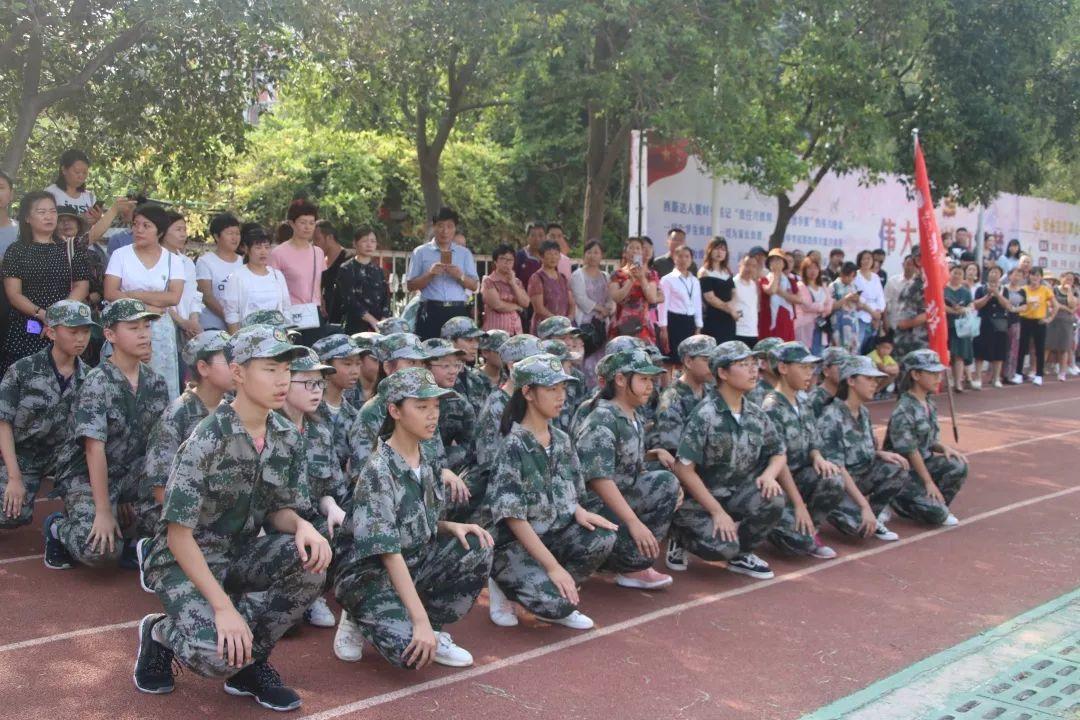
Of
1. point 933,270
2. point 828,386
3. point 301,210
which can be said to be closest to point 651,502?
point 828,386

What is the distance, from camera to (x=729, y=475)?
6492 millimetres

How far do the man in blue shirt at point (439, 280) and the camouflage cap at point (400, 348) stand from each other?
9.18 feet

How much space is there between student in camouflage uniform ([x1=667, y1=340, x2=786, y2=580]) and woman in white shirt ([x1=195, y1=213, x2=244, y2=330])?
345cm

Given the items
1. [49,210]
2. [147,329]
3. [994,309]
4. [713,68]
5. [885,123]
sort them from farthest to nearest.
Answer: [994,309]
[885,123]
[713,68]
[49,210]
[147,329]

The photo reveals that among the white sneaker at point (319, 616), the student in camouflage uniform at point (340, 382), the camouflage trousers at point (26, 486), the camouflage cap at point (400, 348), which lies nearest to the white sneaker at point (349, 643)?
the white sneaker at point (319, 616)

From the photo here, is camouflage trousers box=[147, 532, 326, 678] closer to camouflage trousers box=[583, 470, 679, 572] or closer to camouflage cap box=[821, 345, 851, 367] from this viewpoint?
camouflage trousers box=[583, 470, 679, 572]

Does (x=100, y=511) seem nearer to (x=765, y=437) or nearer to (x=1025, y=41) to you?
(x=765, y=437)

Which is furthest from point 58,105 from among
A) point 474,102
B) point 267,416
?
point 267,416

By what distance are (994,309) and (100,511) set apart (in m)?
13.5

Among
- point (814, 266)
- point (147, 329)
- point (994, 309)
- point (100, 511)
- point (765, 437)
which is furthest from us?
point (994, 309)

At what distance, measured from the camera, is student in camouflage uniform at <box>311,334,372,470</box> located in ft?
20.2

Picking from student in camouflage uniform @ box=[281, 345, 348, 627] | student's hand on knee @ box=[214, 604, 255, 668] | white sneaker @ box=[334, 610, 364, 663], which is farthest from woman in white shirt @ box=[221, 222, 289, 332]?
student's hand on knee @ box=[214, 604, 255, 668]

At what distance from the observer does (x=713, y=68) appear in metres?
11.4

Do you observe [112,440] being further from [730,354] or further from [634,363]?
[730,354]
